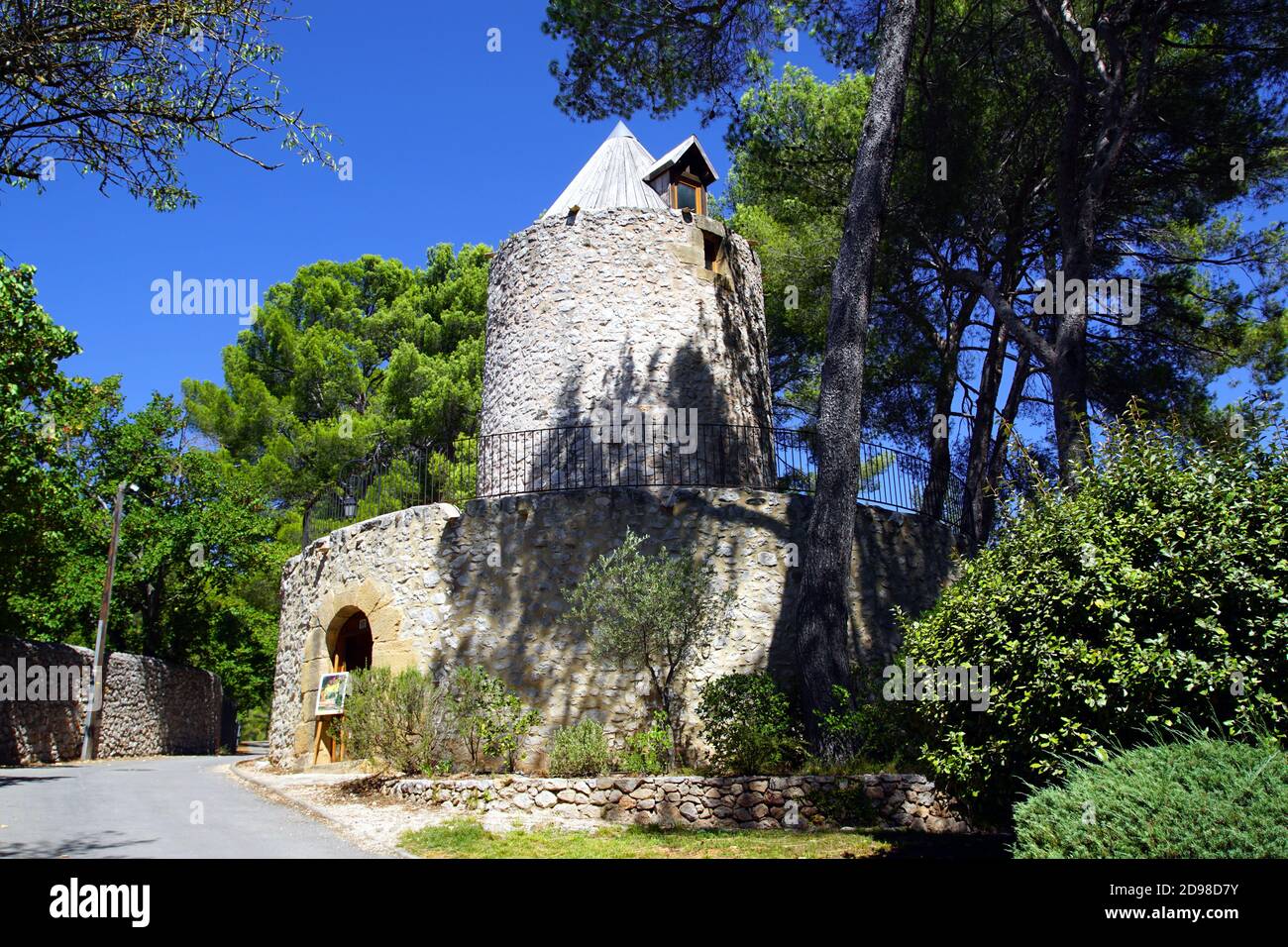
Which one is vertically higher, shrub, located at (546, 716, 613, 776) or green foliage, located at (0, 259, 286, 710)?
green foliage, located at (0, 259, 286, 710)

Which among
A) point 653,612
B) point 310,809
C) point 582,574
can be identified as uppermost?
point 582,574

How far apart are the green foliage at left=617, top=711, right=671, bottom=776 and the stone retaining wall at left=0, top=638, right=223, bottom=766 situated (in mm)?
12738

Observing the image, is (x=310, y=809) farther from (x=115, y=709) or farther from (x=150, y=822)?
(x=115, y=709)

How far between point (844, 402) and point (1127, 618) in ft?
17.8

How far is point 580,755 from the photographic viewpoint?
9258 mm

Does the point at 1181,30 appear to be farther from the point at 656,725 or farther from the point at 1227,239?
the point at 656,725

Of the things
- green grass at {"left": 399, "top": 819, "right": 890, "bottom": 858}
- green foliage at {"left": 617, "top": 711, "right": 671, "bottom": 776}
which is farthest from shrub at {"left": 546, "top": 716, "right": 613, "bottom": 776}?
green grass at {"left": 399, "top": 819, "right": 890, "bottom": 858}

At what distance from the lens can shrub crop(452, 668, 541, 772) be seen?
1026 centimetres

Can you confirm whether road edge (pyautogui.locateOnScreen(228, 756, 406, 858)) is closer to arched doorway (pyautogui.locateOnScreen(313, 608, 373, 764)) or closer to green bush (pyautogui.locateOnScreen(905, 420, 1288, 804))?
arched doorway (pyautogui.locateOnScreen(313, 608, 373, 764))

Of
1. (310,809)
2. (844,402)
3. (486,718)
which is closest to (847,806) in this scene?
(486,718)

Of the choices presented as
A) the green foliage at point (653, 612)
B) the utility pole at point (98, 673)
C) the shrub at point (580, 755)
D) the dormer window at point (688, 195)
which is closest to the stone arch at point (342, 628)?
the green foliage at point (653, 612)

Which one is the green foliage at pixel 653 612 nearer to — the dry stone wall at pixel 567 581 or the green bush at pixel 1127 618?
the dry stone wall at pixel 567 581

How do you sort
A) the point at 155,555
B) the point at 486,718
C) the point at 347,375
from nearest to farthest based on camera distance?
1. the point at 486,718
2. the point at 155,555
3. the point at 347,375
